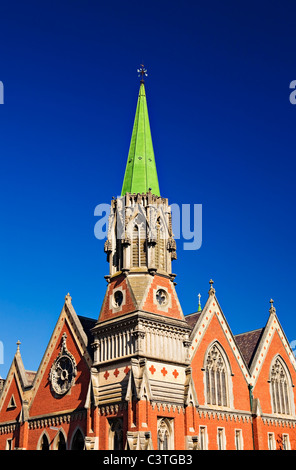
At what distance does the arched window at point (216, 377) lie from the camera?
53.1m

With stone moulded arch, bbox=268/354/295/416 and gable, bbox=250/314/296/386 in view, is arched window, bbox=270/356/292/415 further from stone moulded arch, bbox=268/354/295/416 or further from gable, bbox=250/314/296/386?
gable, bbox=250/314/296/386

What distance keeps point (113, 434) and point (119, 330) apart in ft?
25.1

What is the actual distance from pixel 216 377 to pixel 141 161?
19.7 metres

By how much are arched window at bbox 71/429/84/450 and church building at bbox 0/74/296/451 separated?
0.26ft

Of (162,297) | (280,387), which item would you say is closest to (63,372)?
(162,297)

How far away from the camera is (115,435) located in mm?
47250

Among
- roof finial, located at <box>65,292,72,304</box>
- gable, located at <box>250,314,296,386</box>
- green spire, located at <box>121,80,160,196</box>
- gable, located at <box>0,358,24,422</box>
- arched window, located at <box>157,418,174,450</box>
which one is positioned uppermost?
green spire, located at <box>121,80,160,196</box>

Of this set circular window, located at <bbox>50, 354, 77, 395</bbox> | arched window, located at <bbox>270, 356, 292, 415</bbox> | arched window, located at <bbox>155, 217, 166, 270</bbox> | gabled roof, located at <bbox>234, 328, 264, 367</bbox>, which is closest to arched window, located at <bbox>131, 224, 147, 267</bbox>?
arched window, located at <bbox>155, 217, 166, 270</bbox>

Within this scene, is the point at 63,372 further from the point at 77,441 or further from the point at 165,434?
the point at 165,434

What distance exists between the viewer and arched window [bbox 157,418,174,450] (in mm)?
46500

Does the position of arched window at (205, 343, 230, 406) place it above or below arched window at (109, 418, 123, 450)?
above

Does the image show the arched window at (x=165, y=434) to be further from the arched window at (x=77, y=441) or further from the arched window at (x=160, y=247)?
the arched window at (x=160, y=247)
